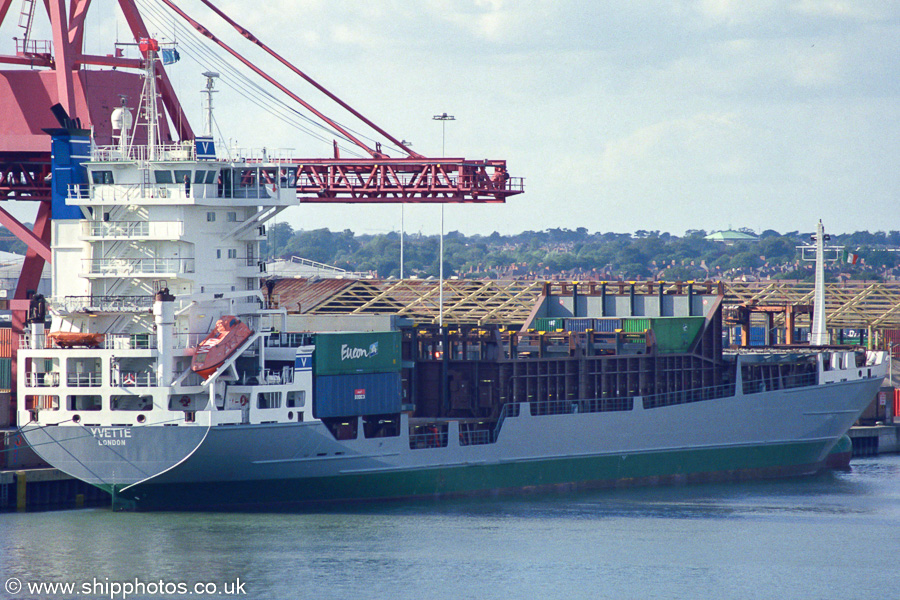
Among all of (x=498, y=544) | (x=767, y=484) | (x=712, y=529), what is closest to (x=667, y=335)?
(x=767, y=484)

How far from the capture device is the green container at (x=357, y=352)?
39344mm

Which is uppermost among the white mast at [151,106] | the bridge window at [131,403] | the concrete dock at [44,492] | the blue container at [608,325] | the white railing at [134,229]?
the white mast at [151,106]

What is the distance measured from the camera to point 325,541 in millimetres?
34562

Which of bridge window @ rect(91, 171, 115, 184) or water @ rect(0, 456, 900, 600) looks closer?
water @ rect(0, 456, 900, 600)

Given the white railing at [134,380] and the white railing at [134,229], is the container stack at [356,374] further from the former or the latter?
the white railing at [134,229]

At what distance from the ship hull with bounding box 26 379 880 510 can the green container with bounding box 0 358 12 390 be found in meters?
5.61

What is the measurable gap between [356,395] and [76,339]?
8.45 m

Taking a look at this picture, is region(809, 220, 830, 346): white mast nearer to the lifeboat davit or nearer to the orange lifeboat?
the lifeboat davit

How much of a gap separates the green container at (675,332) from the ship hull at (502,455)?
253 cm

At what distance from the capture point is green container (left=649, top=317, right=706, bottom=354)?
48.8 meters

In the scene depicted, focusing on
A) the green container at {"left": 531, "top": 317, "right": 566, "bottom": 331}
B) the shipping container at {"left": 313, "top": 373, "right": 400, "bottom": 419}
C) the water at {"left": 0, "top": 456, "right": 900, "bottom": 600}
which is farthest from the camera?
the green container at {"left": 531, "top": 317, "right": 566, "bottom": 331}

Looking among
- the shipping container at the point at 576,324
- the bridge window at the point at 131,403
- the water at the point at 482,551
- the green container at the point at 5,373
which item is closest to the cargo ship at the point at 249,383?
the bridge window at the point at 131,403

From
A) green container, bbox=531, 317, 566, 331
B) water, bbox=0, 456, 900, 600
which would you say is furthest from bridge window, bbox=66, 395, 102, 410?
green container, bbox=531, 317, 566, 331

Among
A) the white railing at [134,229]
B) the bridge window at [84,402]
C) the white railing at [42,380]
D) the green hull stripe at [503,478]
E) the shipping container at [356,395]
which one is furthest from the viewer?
the shipping container at [356,395]
